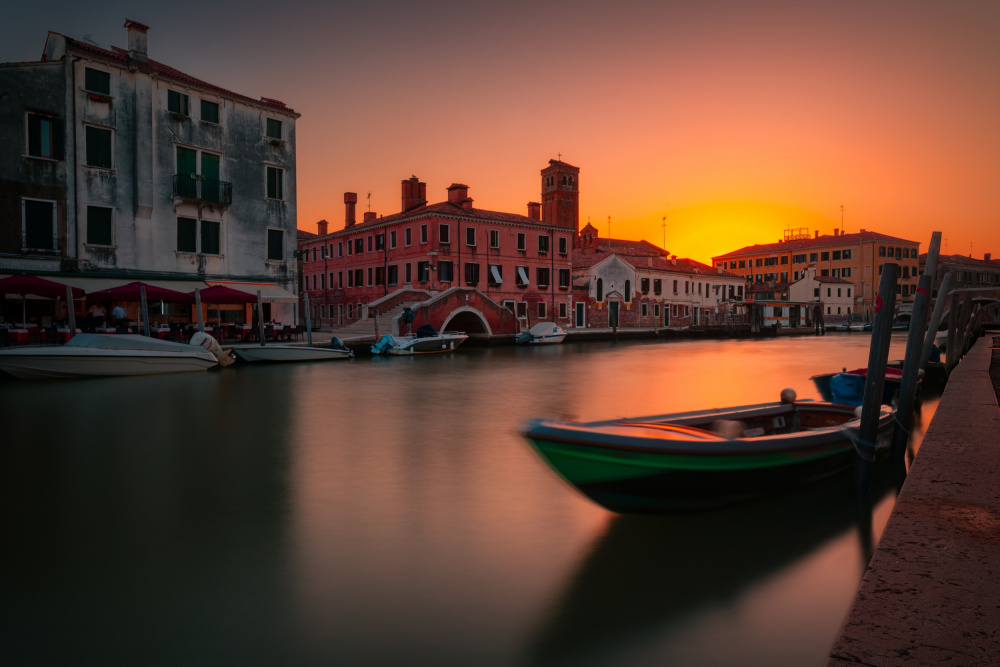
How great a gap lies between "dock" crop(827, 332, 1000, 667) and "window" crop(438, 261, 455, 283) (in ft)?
93.8

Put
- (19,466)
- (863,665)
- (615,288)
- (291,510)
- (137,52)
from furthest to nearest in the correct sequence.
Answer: (615,288) < (137,52) < (19,466) < (291,510) < (863,665)

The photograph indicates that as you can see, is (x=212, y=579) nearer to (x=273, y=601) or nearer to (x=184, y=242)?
(x=273, y=601)

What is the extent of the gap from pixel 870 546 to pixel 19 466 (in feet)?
29.8

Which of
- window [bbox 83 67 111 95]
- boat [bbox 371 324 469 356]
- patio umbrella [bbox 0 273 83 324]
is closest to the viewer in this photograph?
patio umbrella [bbox 0 273 83 324]

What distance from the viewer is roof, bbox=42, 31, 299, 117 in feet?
62.7

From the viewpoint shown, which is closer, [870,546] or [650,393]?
[870,546]

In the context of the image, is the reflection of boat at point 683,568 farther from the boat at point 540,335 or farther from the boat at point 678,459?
the boat at point 540,335

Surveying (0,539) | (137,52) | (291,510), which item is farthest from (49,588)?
(137,52)

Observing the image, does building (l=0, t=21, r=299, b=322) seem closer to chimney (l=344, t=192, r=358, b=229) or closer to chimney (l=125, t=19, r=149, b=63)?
chimney (l=125, t=19, r=149, b=63)

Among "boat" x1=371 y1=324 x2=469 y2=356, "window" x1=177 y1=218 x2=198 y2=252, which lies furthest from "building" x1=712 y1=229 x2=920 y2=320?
"window" x1=177 y1=218 x2=198 y2=252

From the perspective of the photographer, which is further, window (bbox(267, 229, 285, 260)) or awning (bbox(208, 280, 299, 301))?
window (bbox(267, 229, 285, 260))

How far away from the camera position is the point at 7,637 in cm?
357

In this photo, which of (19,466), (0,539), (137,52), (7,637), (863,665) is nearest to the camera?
(863,665)

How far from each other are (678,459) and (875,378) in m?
2.66
